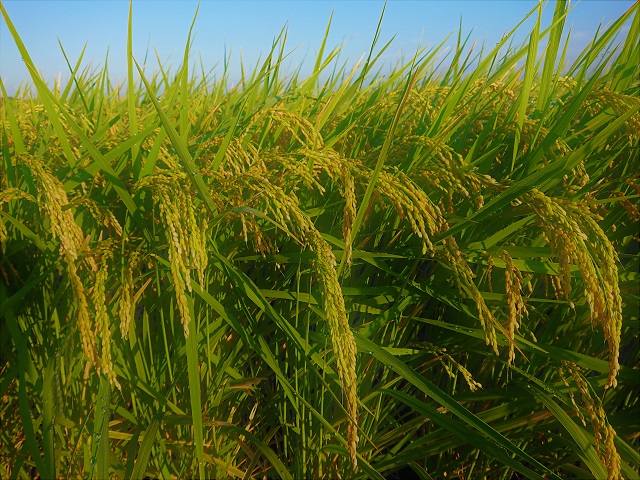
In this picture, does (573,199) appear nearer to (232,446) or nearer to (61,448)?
(232,446)

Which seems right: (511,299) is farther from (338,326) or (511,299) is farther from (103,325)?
(103,325)

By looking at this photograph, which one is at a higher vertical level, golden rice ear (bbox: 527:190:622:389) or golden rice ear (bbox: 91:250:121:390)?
golden rice ear (bbox: 527:190:622:389)

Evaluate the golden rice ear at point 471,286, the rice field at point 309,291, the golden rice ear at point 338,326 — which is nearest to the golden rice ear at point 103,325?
the rice field at point 309,291

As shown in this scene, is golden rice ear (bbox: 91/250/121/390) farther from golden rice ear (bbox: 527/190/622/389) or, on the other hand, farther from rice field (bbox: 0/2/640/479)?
golden rice ear (bbox: 527/190/622/389)

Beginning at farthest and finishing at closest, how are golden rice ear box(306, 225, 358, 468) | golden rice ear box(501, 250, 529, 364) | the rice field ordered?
1. the rice field
2. golden rice ear box(501, 250, 529, 364)
3. golden rice ear box(306, 225, 358, 468)

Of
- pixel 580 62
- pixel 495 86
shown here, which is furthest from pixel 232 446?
pixel 580 62

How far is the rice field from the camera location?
126 centimetres

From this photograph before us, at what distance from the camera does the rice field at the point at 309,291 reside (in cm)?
126

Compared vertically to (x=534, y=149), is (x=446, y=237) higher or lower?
lower

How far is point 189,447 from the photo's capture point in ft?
4.95

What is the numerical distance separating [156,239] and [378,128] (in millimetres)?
816

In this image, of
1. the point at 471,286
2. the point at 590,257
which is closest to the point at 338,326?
the point at 471,286

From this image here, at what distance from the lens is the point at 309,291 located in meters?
1.36

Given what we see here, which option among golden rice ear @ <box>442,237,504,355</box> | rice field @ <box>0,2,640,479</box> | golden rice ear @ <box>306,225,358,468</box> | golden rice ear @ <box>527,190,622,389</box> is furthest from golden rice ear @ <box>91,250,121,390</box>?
golden rice ear @ <box>527,190,622,389</box>
